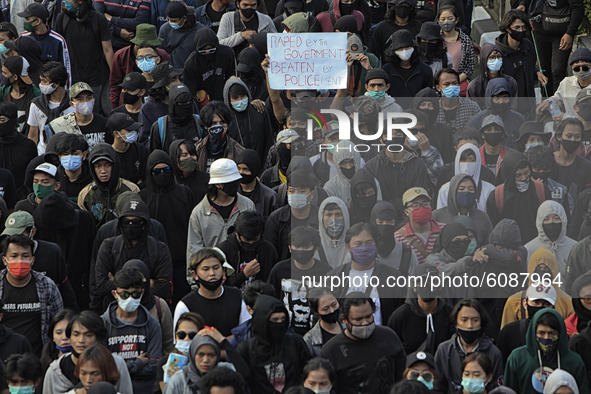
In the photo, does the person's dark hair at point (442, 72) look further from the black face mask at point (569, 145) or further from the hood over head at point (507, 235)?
the hood over head at point (507, 235)

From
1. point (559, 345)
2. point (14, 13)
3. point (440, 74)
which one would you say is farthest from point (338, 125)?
point (14, 13)

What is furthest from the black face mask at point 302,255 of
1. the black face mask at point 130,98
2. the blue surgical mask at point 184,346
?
the black face mask at point 130,98

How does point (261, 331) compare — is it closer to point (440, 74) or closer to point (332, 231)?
point (332, 231)

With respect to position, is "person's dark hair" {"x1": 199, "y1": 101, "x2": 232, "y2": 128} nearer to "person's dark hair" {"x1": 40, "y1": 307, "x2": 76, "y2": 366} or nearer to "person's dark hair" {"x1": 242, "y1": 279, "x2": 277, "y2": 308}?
"person's dark hair" {"x1": 242, "y1": 279, "x2": 277, "y2": 308}

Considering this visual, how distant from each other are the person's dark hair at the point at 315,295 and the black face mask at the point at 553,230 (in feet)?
6.88

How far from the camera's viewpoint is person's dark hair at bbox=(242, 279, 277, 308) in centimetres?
1082

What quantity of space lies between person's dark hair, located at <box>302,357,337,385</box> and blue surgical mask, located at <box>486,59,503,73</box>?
232 inches

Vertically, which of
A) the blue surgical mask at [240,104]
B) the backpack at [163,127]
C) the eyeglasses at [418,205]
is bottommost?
the eyeglasses at [418,205]

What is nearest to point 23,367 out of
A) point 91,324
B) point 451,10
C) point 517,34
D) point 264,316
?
point 91,324

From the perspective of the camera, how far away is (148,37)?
1578 cm

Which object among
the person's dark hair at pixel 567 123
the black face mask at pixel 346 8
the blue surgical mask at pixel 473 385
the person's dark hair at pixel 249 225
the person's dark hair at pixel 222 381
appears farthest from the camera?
the black face mask at pixel 346 8

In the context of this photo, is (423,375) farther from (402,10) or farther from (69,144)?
(402,10)

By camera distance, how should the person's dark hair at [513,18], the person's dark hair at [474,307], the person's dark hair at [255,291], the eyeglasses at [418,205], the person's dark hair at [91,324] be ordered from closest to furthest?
the person's dark hair at [91,324] < the person's dark hair at [474,307] < the person's dark hair at [255,291] < the eyeglasses at [418,205] < the person's dark hair at [513,18]

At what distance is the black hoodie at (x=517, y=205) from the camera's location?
12484 mm
